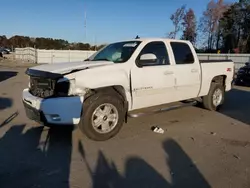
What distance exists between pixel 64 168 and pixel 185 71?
3.96 metres

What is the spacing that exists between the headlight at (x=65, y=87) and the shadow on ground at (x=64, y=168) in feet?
3.16

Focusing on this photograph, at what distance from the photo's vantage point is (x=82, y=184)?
368 cm

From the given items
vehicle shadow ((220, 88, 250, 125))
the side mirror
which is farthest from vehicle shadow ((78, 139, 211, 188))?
vehicle shadow ((220, 88, 250, 125))

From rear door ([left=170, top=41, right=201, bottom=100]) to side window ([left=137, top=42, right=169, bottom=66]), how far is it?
0.83 feet

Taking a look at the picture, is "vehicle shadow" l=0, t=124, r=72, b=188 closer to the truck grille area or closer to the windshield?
the truck grille area

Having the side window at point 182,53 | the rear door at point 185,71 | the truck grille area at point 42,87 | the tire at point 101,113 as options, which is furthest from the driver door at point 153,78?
the truck grille area at point 42,87

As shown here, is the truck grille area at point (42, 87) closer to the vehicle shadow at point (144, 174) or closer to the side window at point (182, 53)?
the vehicle shadow at point (144, 174)

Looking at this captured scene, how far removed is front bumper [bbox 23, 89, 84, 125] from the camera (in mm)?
4926

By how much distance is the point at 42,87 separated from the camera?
5266 mm

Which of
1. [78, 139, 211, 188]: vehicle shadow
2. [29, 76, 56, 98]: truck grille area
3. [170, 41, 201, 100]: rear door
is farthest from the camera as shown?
[170, 41, 201, 100]: rear door

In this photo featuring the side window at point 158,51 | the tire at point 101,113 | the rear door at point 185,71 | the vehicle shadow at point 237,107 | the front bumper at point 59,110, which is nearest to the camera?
the front bumper at point 59,110

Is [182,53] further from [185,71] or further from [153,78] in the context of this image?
[153,78]

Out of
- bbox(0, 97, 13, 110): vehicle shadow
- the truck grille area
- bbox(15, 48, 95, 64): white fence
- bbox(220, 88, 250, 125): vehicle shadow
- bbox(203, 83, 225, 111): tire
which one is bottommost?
bbox(220, 88, 250, 125): vehicle shadow

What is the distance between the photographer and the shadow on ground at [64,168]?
12.2 ft
